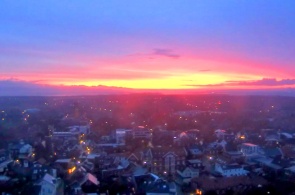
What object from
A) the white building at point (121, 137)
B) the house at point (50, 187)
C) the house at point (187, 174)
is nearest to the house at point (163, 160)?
the house at point (187, 174)

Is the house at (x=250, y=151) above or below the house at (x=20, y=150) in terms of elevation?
below

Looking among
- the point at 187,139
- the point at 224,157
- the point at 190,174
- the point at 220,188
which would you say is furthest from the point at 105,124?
Result: the point at 220,188

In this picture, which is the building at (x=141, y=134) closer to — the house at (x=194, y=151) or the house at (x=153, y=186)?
the house at (x=194, y=151)

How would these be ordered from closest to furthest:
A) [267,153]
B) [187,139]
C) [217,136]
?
[267,153] → [187,139] → [217,136]

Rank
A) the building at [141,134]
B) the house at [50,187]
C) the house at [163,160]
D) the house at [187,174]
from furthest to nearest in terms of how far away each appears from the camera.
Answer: the building at [141,134] → the house at [163,160] → the house at [187,174] → the house at [50,187]

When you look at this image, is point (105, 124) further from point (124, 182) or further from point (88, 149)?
point (124, 182)

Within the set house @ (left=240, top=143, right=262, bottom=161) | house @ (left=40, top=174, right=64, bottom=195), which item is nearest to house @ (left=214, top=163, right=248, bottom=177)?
house @ (left=240, top=143, right=262, bottom=161)

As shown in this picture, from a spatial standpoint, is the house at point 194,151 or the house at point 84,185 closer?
the house at point 84,185

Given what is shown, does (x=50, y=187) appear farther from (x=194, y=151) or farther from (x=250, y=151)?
(x=250, y=151)
